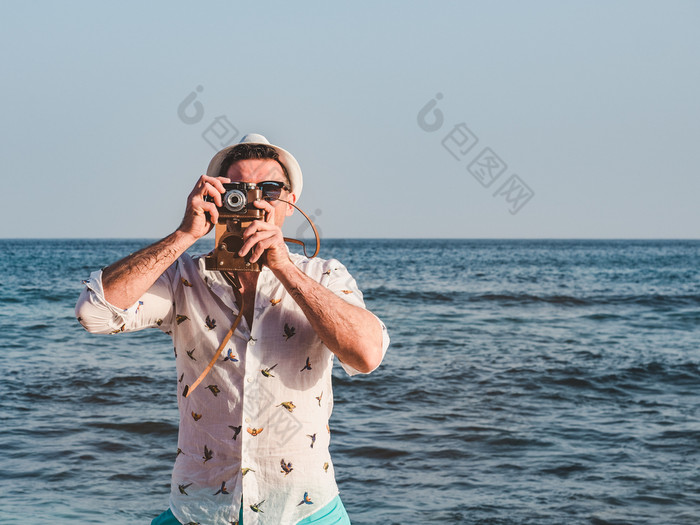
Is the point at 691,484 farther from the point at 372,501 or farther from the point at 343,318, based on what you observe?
the point at 343,318

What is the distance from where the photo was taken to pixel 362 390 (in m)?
9.48

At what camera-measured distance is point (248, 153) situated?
2301mm

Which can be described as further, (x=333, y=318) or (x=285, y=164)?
(x=285, y=164)

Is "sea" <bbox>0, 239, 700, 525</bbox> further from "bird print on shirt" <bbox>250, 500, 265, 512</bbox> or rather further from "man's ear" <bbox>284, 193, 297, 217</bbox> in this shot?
"bird print on shirt" <bbox>250, 500, 265, 512</bbox>

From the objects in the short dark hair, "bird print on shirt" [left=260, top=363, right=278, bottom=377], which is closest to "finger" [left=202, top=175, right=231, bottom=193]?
the short dark hair

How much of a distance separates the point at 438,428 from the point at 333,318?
238 inches

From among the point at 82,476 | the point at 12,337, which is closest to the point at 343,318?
the point at 82,476

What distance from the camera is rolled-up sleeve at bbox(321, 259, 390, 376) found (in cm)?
213

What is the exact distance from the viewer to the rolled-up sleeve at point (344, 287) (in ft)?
7.00

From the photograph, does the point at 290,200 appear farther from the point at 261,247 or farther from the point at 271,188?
the point at 261,247

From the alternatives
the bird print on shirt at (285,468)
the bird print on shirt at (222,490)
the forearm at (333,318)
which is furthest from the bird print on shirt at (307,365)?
the bird print on shirt at (222,490)

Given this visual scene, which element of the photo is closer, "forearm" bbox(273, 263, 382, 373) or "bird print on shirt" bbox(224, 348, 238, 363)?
"forearm" bbox(273, 263, 382, 373)

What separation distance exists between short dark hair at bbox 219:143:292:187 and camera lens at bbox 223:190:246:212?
0.26 meters

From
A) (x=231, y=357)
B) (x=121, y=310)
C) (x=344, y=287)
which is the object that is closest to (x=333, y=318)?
(x=344, y=287)
